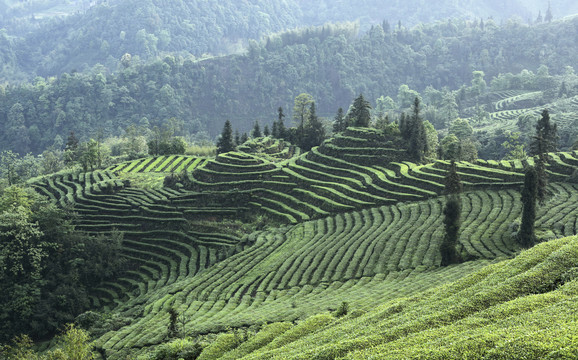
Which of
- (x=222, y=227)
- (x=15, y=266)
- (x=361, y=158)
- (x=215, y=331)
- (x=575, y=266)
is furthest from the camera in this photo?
(x=361, y=158)

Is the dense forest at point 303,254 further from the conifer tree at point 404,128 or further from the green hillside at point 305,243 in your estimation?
the conifer tree at point 404,128

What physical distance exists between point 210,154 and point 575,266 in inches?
4377

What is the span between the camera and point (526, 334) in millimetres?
17219

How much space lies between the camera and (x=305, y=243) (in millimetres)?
65688

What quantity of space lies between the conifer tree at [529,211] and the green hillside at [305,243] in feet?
5.98

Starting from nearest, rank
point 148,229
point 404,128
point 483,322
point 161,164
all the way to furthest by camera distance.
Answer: point 483,322
point 148,229
point 404,128
point 161,164

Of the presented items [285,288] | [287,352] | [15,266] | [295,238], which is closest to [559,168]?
[295,238]

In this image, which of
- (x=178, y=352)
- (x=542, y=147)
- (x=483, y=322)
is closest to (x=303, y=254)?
(x=178, y=352)

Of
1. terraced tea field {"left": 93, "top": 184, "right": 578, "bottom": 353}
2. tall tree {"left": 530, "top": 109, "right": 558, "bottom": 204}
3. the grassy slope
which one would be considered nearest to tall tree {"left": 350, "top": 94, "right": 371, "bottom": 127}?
tall tree {"left": 530, "top": 109, "right": 558, "bottom": 204}

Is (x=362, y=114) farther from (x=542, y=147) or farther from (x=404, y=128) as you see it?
(x=542, y=147)

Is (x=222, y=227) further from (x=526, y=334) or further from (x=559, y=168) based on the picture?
(x=526, y=334)

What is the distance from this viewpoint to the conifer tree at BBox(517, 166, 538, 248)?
2048 inches

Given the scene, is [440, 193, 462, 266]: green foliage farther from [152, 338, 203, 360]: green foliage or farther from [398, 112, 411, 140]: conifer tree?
[398, 112, 411, 140]: conifer tree

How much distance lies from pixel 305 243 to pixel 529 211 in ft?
87.6
